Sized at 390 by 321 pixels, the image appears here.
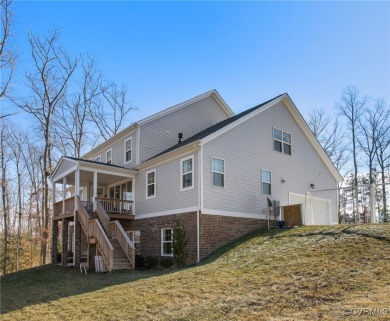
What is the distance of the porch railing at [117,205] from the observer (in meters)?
19.6

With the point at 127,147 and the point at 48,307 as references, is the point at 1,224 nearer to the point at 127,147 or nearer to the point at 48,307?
the point at 127,147

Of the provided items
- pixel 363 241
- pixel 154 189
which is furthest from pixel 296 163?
pixel 363 241

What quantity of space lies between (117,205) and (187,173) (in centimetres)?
577

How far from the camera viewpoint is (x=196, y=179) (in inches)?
637

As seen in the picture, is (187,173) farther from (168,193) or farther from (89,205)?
(89,205)

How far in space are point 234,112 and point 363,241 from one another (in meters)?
14.3

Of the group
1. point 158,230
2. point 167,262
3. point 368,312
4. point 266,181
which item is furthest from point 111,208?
point 368,312

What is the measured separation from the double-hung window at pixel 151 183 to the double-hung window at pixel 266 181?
529cm

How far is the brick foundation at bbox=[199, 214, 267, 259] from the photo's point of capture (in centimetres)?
1554

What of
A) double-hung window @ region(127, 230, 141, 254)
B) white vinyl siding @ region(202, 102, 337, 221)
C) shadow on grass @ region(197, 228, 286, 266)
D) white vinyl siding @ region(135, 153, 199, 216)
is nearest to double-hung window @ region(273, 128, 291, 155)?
white vinyl siding @ region(202, 102, 337, 221)

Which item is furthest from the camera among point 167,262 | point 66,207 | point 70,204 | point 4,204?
point 4,204

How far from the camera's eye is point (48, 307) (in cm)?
986

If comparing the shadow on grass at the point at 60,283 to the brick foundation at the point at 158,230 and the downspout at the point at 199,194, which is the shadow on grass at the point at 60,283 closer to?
the downspout at the point at 199,194

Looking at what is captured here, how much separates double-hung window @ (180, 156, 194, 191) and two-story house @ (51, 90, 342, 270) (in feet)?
0.15
